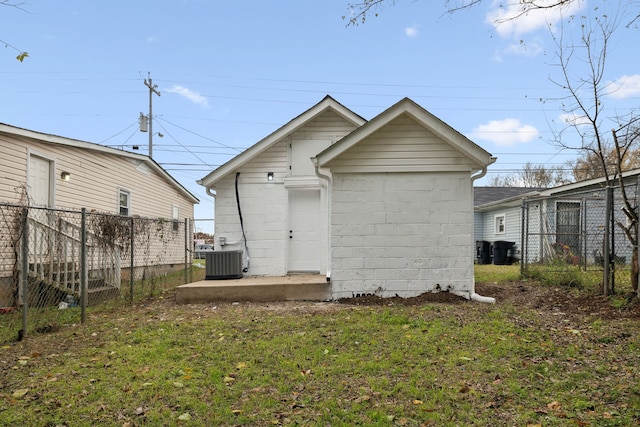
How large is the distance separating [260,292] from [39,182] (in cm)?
671

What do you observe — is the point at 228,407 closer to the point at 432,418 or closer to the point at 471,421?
the point at 432,418

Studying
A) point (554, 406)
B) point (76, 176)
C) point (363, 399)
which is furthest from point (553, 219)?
point (76, 176)

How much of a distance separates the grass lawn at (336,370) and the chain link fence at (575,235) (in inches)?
163

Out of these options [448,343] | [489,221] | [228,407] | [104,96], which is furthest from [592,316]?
[104,96]

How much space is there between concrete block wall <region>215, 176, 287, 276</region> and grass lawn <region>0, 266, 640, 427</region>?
3.29 m

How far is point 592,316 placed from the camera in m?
6.21

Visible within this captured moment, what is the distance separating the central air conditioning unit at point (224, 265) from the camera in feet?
30.7

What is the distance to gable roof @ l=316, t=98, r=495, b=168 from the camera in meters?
7.45

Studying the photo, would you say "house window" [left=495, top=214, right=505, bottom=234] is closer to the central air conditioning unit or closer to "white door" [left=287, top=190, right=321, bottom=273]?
"white door" [left=287, top=190, right=321, bottom=273]

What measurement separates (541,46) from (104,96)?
2691 cm

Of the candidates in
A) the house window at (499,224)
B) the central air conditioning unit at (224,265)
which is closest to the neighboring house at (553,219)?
the house window at (499,224)

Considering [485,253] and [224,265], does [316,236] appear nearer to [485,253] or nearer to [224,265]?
[224,265]

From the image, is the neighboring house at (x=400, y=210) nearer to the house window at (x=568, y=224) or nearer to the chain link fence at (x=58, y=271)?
the chain link fence at (x=58, y=271)

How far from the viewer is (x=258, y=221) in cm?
998
